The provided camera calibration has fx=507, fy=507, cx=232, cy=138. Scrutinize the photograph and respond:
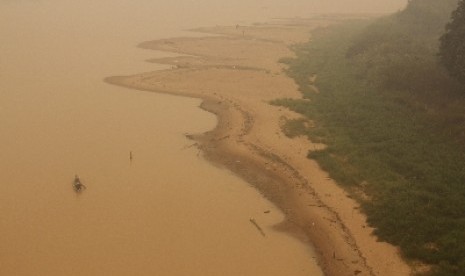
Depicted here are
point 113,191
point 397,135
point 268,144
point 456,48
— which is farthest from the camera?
point 456,48

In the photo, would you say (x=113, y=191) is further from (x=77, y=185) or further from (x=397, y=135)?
(x=397, y=135)

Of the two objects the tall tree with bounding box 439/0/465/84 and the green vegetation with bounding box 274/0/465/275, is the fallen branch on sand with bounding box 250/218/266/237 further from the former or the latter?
the tall tree with bounding box 439/0/465/84

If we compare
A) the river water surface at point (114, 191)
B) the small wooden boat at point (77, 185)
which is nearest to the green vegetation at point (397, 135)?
the river water surface at point (114, 191)

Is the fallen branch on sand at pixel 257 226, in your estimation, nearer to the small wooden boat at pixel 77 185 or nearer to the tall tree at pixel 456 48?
the small wooden boat at pixel 77 185

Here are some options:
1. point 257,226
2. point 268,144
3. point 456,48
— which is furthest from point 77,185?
point 456,48

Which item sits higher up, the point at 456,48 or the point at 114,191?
the point at 456,48

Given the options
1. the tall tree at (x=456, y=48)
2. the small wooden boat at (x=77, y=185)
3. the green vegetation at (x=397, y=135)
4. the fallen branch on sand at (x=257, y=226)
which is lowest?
the fallen branch on sand at (x=257, y=226)
